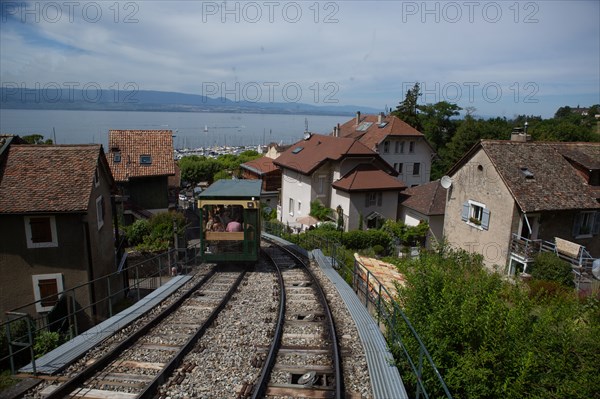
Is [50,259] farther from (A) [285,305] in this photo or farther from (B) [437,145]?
(B) [437,145]

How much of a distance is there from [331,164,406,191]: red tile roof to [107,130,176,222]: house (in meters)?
13.8

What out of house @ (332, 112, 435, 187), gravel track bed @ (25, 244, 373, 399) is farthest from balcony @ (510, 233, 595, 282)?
house @ (332, 112, 435, 187)

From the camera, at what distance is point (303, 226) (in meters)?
33.7

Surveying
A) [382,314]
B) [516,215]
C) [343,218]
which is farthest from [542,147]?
[382,314]

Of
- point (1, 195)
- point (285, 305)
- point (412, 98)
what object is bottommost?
point (285, 305)

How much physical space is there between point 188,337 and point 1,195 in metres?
10.4

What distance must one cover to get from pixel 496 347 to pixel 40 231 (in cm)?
1516

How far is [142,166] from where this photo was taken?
106 ft

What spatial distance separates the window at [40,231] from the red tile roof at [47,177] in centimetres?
62

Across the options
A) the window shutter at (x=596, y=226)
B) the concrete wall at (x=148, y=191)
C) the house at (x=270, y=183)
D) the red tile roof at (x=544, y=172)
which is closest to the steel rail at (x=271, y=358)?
the red tile roof at (x=544, y=172)

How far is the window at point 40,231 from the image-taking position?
48.4 ft

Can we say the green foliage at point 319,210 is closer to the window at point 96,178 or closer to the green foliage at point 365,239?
the green foliage at point 365,239

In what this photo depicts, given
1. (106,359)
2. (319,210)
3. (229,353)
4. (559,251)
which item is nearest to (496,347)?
(229,353)

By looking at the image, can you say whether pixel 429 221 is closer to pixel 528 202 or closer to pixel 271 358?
pixel 528 202
